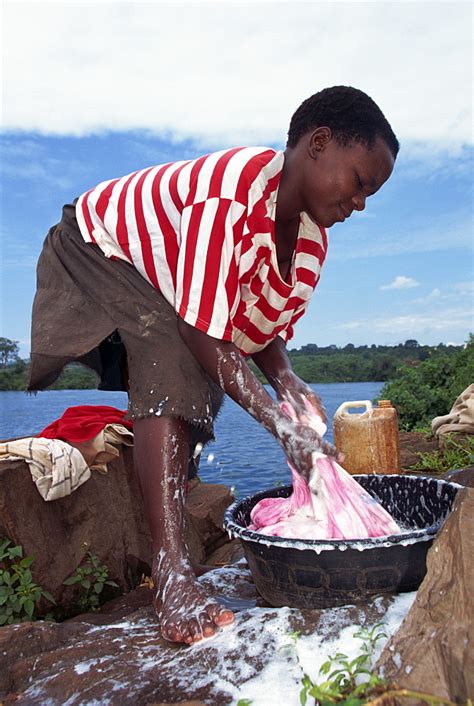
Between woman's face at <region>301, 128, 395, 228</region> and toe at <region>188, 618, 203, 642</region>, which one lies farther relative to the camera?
woman's face at <region>301, 128, 395, 228</region>

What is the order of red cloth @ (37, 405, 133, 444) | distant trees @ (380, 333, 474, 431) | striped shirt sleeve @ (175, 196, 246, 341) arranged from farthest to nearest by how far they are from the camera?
distant trees @ (380, 333, 474, 431), red cloth @ (37, 405, 133, 444), striped shirt sleeve @ (175, 196, 246, 341)

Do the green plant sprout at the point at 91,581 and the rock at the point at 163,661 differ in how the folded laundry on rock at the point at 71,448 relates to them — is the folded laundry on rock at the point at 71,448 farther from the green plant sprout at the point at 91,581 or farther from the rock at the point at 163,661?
the rock at the point at 163,661

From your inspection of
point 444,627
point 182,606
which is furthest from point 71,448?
point 444,627

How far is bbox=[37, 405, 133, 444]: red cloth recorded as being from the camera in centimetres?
322

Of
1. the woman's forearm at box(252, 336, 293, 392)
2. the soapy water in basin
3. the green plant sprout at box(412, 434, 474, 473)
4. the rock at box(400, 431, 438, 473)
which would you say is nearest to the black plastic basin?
the soapy water in basin

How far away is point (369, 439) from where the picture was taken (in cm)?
467

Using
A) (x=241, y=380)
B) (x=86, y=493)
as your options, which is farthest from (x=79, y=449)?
(x=241, y=380)

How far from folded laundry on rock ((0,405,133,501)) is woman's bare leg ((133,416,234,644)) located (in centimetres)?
70

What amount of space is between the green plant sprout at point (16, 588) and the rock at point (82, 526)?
8cm

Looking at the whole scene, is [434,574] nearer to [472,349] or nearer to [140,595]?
[140,595]

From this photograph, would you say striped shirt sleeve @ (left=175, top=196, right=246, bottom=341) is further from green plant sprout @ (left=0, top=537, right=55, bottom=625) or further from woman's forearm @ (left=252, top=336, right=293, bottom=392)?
green plant sprout @ (left=0, top=537, right=55, bottom=625)

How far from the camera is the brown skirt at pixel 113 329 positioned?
233cm

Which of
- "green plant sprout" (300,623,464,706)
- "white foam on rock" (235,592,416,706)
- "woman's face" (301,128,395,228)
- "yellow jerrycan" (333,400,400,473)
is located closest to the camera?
"green plant sprout" (300,623,464,706)

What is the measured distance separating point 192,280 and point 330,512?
959 mm
